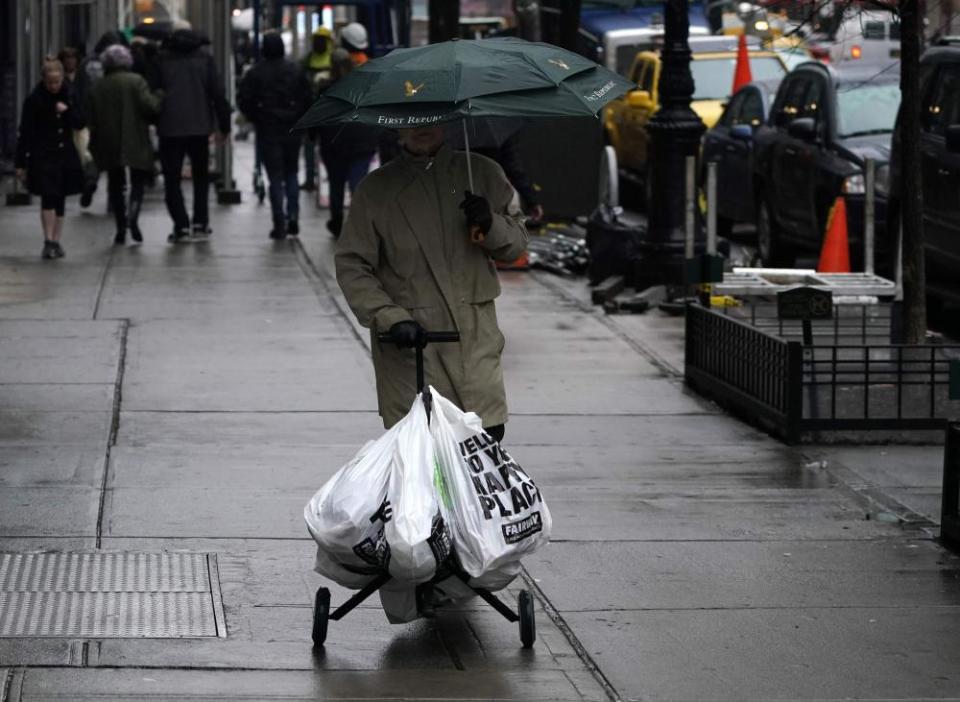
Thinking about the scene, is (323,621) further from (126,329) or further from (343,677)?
(126,329)

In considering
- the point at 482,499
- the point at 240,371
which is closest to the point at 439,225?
the point at 482,499

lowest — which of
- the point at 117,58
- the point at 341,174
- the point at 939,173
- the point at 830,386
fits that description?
the point at 830,386

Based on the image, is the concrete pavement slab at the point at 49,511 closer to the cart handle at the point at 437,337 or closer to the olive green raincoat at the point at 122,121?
the cart handle at the point at 437,337

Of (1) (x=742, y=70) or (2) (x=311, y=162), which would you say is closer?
(1) (x=742, y=70)

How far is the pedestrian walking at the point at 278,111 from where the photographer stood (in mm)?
18172

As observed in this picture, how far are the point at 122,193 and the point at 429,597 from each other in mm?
12478

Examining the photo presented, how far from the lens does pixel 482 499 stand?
5914 mm

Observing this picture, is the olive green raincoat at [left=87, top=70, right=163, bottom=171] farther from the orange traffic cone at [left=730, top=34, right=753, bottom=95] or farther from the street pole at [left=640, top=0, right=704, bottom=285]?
the orange traffic cone at [left=730, top=34, right=753, bottom=95]

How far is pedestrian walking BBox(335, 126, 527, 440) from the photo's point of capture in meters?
6.48

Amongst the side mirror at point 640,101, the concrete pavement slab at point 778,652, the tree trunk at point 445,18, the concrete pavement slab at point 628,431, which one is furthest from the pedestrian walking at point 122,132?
the concrete pavement slab at point 778,652

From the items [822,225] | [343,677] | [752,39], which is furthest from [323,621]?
[752,39]

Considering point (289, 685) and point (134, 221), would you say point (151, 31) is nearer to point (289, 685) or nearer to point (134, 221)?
point (134, 221)

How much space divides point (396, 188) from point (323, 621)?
57.1 inches

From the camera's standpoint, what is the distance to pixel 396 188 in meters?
6.50
